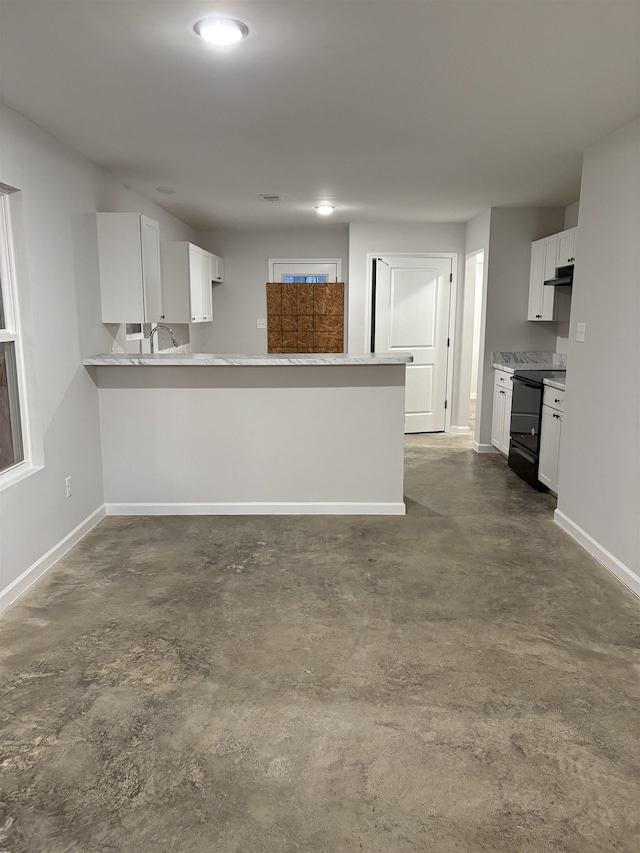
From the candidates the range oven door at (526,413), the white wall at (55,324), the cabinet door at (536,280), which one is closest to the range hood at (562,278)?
the cabinet door at (536,280)

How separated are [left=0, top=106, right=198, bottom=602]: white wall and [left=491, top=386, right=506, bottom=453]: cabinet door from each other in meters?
3.58

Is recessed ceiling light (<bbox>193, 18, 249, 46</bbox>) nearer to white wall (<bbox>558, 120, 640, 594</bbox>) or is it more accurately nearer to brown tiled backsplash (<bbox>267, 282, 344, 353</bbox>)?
white wall (<bbox>558, 120, 640, 594</bbox>)

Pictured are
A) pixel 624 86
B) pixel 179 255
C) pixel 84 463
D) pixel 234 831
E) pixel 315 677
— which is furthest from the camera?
pixel 179 255

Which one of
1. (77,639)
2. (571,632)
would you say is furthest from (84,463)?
(571,632)

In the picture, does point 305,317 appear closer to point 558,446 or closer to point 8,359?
point 558,446

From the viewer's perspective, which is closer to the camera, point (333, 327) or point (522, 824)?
point (522, 824)

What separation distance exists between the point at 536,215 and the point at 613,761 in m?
5.09

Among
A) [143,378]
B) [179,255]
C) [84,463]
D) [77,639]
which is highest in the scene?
[179,255]

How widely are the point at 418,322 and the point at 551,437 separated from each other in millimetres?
2791

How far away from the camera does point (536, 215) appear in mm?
5848

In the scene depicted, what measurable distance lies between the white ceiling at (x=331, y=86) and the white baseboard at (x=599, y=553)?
7.56 ft

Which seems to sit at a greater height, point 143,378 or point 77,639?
point 143,378

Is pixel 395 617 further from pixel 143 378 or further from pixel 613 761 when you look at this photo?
pixel 143 378

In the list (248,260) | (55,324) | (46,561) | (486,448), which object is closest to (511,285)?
(486,448)
